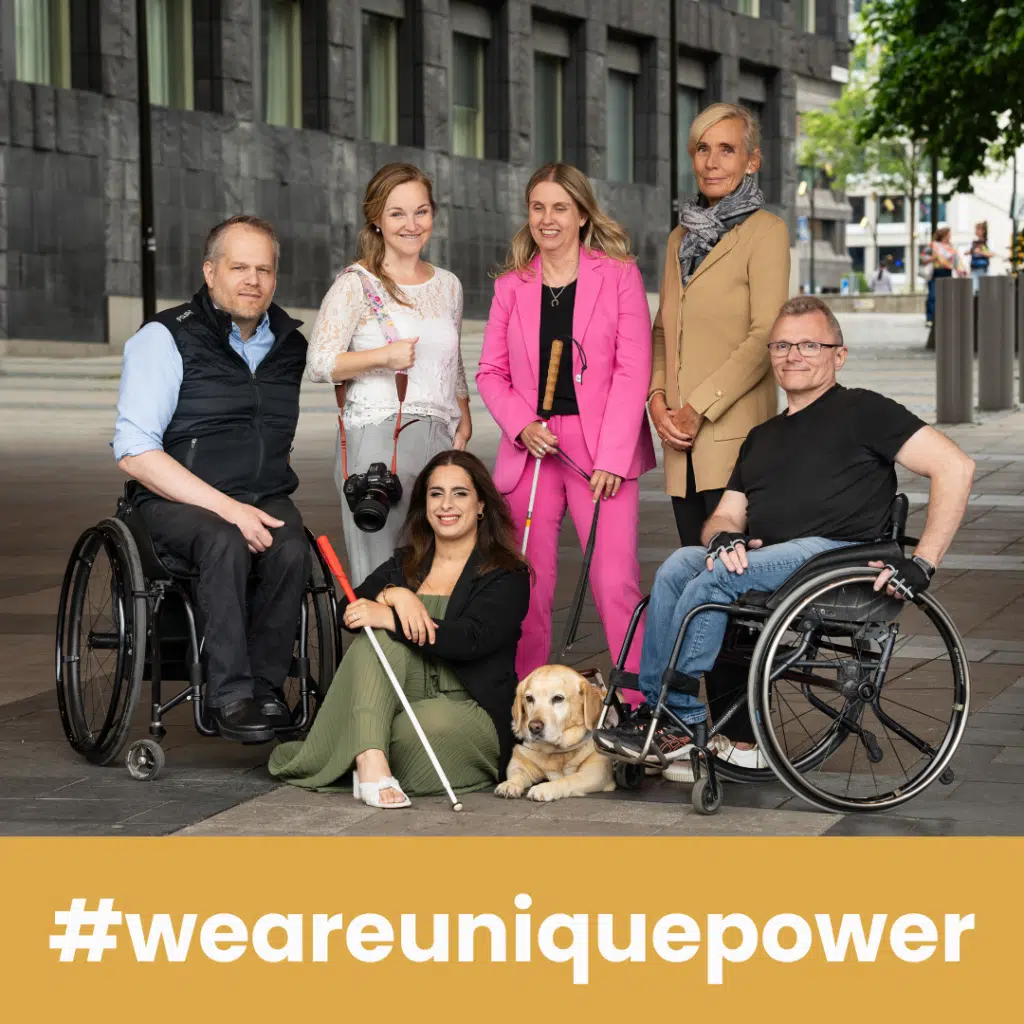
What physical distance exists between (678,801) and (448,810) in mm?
658

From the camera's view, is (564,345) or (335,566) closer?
(335,566)

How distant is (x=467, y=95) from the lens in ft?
148

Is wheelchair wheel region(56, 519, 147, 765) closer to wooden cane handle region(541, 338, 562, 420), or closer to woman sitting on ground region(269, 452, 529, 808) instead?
woman sitting on ground region(269, 452, 529, 808)

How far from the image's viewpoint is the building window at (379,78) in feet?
139

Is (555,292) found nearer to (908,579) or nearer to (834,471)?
(834,471)

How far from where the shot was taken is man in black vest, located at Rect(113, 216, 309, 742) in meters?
6.00

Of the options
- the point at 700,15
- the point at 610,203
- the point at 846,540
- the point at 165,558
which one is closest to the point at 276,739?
the point at 165,558

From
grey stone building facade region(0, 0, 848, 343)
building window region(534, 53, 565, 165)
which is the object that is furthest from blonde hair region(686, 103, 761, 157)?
building window region(534, 53, 565, 165)

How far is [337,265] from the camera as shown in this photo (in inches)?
1606

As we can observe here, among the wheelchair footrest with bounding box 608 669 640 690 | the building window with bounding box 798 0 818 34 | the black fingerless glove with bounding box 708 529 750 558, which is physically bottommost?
the wheelchair footrest with bounding box 608 669 640 690

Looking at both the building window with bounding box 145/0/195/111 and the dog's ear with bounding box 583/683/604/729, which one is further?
the building window with bounding box 145/0/195/111

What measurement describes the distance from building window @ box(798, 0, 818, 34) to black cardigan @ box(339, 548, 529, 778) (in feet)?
191

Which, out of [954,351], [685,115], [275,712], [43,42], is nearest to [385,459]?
[275,712]

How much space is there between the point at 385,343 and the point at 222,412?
0.61m
